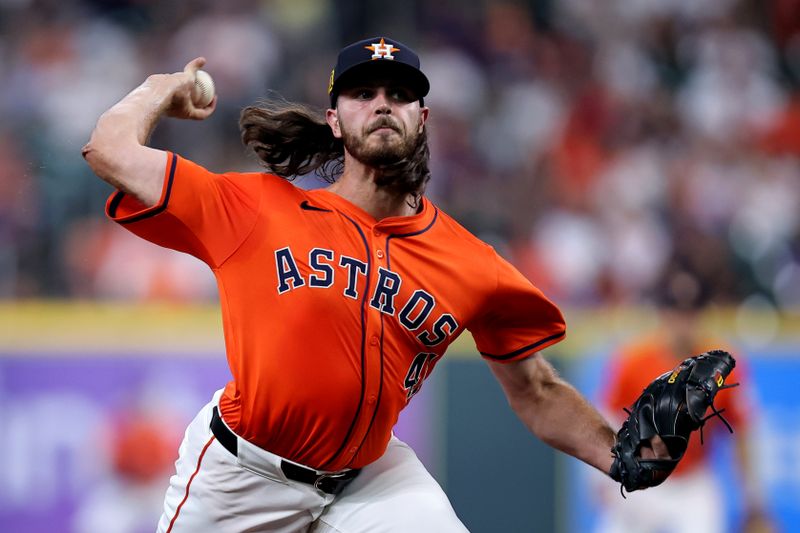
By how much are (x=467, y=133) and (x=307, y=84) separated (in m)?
1.46

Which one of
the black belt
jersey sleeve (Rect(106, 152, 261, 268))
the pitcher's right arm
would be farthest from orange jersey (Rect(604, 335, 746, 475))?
the pitcher's right arm

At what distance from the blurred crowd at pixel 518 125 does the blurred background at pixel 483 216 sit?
0.07 feet

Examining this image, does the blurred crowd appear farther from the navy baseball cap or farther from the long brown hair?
the navy baseball cap

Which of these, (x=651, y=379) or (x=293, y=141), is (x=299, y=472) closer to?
(x=293, y=141)

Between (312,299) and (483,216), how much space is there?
483cm

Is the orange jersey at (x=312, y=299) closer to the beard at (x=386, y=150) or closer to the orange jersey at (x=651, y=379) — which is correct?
the beard at (x=386, y=150)

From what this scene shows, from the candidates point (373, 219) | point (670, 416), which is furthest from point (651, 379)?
point (373, 219)

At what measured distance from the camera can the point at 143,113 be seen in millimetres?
3514

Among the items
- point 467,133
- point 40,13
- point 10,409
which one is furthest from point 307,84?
point 10,409

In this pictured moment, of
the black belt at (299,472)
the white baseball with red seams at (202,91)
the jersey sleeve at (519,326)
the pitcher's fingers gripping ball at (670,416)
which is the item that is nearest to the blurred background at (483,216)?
the white baseball with red seams at (202,91)

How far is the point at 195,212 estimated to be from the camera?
138 inches

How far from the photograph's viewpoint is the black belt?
3.68 metres

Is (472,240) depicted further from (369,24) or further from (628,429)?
(369,24)

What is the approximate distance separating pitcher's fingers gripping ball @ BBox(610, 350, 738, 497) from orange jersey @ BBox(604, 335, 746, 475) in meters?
3.15
